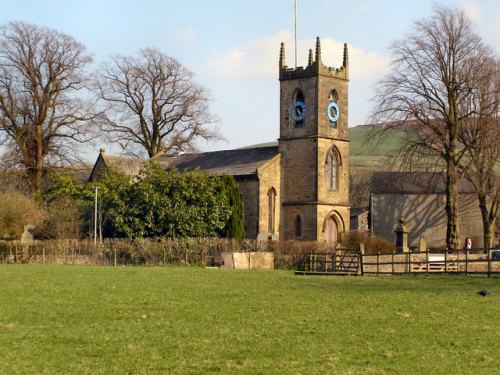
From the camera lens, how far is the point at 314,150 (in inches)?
2534

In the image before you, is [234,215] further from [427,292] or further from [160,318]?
[160,318]

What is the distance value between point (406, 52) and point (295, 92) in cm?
1192

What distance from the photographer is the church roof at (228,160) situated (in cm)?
6538

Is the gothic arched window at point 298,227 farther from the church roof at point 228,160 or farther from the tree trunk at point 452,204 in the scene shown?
the tree trunk at point 452,204

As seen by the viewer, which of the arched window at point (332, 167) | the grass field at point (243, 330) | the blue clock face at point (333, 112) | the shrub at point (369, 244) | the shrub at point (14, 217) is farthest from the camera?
the blue clock face at point (333, 112)

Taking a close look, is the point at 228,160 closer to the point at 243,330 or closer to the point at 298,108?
the point at 298,108

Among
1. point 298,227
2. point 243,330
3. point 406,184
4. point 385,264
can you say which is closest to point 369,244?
point 298,227

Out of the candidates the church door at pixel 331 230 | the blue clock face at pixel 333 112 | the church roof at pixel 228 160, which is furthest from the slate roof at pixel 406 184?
the church door at pixel 331 230

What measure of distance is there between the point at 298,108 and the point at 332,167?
4.87 metres

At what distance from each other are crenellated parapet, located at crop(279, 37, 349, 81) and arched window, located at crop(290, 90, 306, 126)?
138cm

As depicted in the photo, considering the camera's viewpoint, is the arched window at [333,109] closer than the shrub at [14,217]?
No

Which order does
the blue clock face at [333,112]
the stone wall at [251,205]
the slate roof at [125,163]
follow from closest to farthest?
the stone wall at [251,205], the blue clock face at [333,112], the slate roof at [125,163]

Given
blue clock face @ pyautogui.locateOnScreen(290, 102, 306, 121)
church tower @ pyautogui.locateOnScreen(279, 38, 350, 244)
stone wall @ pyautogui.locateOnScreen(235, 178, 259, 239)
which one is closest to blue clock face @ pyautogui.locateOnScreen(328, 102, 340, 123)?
church tower @ pyautogui.locateOnScreen(279, 38, 350, 244)

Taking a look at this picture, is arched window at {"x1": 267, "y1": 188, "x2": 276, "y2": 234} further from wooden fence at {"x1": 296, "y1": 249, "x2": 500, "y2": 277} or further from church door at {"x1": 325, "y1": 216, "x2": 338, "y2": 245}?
wooden fence at {"x1": 296, "y1": 249, "x2": 500, "y2": 277}
